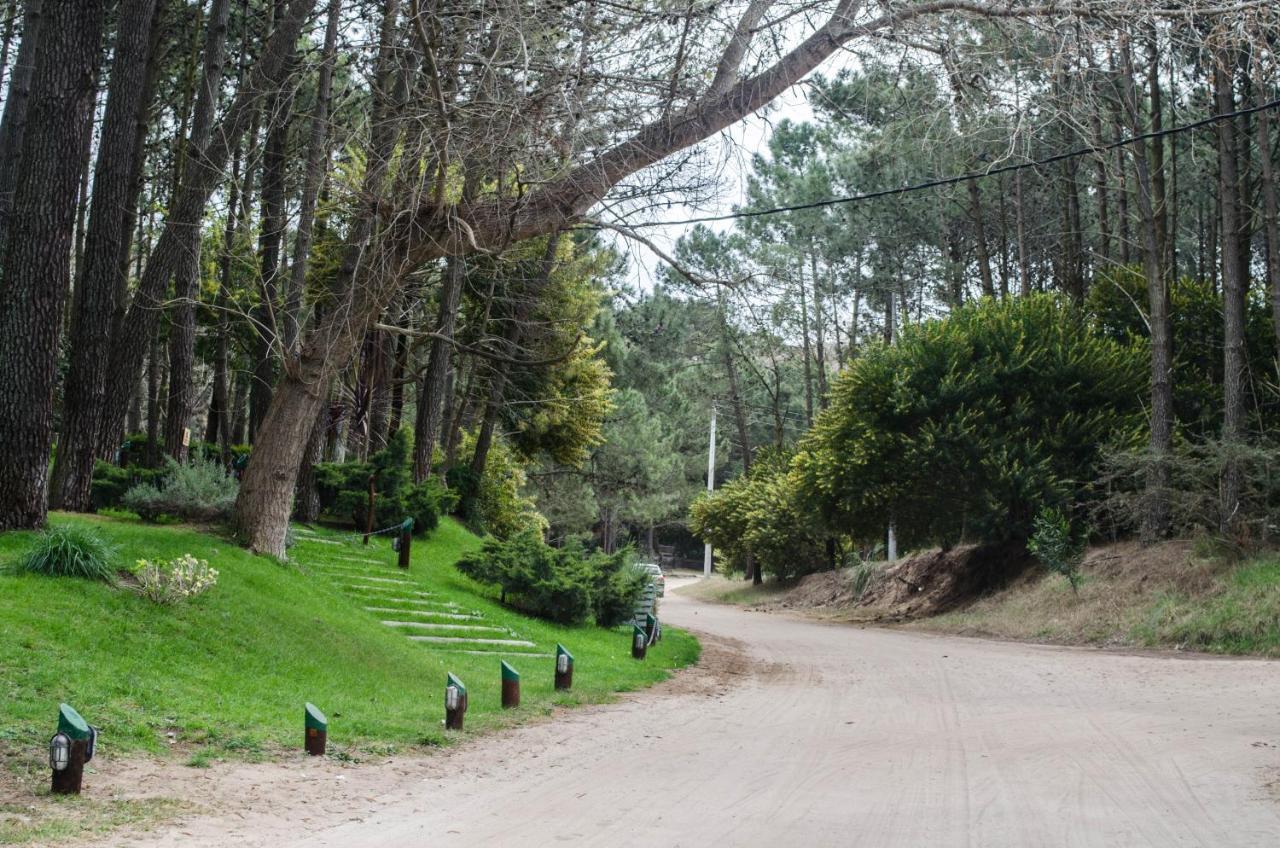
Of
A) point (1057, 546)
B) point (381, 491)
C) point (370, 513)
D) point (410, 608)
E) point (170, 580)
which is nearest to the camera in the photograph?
point (170, 580)

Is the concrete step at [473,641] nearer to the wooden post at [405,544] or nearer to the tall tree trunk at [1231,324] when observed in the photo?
the wooden post at [405,544]

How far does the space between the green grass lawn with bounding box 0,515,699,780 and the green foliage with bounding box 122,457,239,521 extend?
47 centimetres

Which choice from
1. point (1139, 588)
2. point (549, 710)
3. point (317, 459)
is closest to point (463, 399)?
point (317, 459)

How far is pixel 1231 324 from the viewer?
22.8 m

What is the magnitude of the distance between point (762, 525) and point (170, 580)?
33.5 meters

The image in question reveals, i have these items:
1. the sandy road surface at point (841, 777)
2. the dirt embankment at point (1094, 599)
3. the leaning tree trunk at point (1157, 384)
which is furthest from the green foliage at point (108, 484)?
the leaning tree trunk at point (1157, 384)

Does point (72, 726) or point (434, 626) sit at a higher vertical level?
point (72, 726)

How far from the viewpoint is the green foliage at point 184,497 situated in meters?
15.9

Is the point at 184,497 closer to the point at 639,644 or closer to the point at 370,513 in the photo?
the point at 370,513

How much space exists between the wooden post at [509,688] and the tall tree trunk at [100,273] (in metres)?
7.60

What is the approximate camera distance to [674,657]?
18.4m

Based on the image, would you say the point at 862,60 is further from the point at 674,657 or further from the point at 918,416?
the point at 918,416

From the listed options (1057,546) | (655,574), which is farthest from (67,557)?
(1057,546)

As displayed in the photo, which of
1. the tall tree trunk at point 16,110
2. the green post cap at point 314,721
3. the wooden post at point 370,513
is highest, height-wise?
the tall tree trunk at point 16,110
